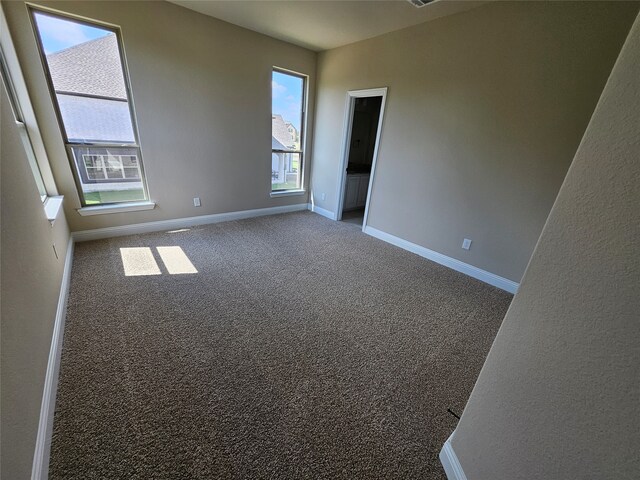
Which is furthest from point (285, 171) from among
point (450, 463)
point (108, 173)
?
point (450, 463)

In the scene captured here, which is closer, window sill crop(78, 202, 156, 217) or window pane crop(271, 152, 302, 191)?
window sill crop(78, 202, 156, 217)

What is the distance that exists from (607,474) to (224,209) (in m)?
4.22

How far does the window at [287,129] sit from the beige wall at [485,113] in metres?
0.82

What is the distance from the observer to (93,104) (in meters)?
2.80

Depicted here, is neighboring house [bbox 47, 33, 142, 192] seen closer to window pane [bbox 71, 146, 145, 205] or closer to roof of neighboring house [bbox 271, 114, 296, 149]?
window pane [bbox 71, 146, 145, 205]

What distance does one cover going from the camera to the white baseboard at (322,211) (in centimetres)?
460

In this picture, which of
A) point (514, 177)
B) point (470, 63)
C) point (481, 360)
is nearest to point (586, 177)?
point (481, 360)

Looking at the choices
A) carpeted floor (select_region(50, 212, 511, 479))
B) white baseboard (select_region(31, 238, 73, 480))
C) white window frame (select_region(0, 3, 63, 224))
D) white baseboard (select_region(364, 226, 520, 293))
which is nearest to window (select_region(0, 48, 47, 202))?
white window frame (select_region(0, 3, 63, 224))

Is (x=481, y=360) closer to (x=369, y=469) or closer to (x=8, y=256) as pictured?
(x=369, y=469)

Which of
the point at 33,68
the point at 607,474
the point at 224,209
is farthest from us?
the point at 224,209

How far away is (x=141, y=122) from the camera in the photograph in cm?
304

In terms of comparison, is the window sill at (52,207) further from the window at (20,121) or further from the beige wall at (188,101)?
the beige wall at (188,101)

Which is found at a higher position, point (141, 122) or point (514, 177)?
point (141, 122)

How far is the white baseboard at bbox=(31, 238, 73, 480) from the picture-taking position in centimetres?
100
